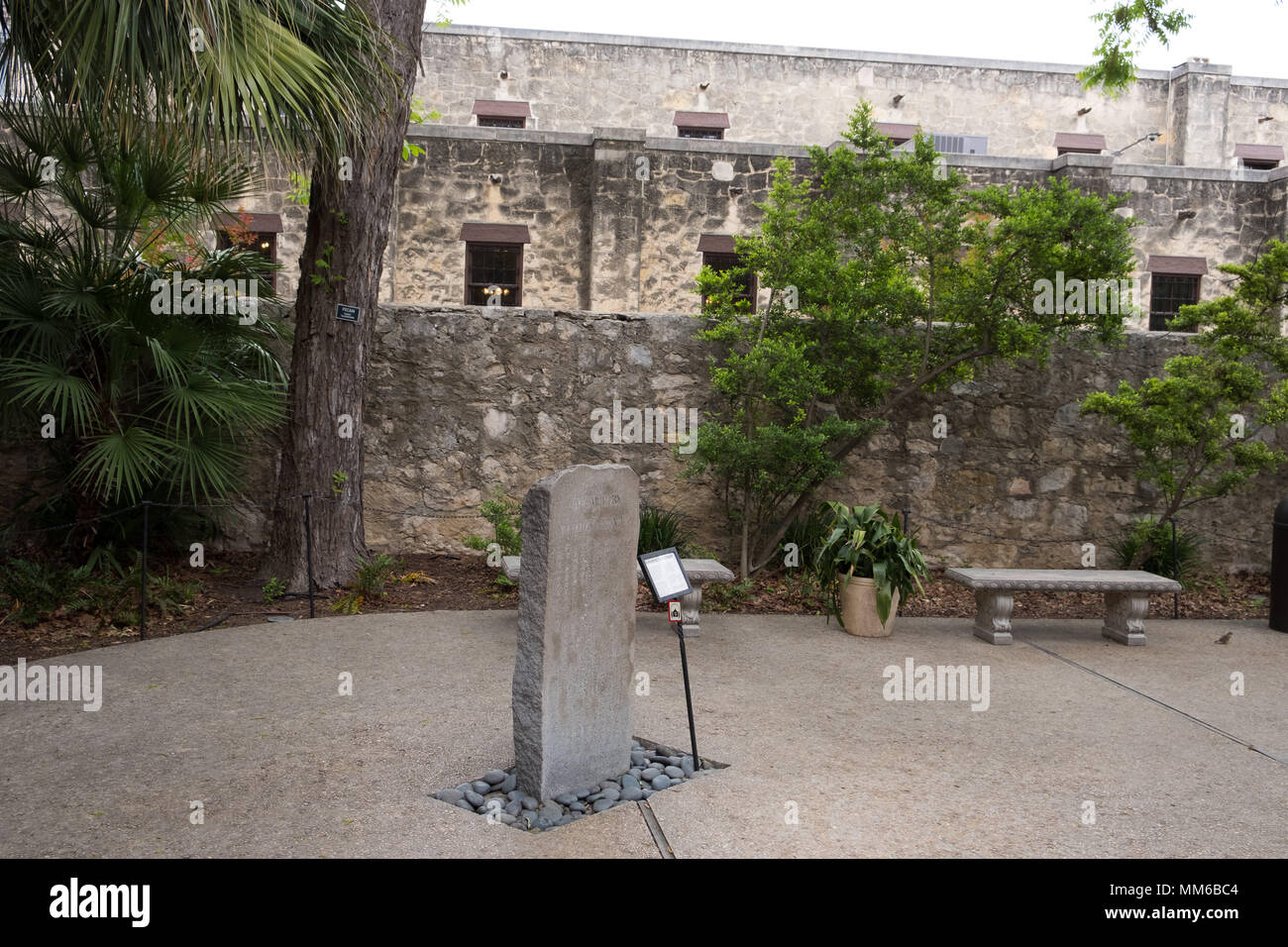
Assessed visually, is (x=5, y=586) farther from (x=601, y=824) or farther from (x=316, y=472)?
(x=601, y=824)

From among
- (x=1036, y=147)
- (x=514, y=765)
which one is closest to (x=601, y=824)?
(x=514, y=765)

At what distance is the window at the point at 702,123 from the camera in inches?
825

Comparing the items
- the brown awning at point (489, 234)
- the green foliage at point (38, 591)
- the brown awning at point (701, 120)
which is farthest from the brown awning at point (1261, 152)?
the green foliage at point (38, 591)

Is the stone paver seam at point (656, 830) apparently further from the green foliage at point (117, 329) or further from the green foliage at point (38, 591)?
the green foliage at point (38, 591)

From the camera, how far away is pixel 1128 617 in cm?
721

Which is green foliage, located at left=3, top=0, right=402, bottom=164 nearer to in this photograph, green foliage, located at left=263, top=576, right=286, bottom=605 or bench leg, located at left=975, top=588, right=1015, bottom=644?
green foliage, located at left=263, top=576, right=286, bottom=605

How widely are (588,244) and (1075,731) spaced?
36.0 ft

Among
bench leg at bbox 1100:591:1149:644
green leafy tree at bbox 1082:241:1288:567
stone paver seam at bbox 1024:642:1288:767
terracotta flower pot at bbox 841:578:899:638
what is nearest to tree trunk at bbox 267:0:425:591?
terracotta flower pot at bbox 841:578:899:638

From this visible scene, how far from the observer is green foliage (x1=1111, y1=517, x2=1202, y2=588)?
28.1 feet

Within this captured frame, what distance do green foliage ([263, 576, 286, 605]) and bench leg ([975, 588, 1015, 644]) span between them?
16.8 ft

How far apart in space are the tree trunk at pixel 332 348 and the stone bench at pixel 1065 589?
183 inches

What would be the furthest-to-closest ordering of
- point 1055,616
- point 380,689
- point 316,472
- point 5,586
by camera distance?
point 1055,616, point 316,472, point 5,586, point 380,689

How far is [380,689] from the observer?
5.42 metres

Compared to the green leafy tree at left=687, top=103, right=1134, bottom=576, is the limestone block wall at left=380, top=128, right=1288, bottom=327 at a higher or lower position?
higher
